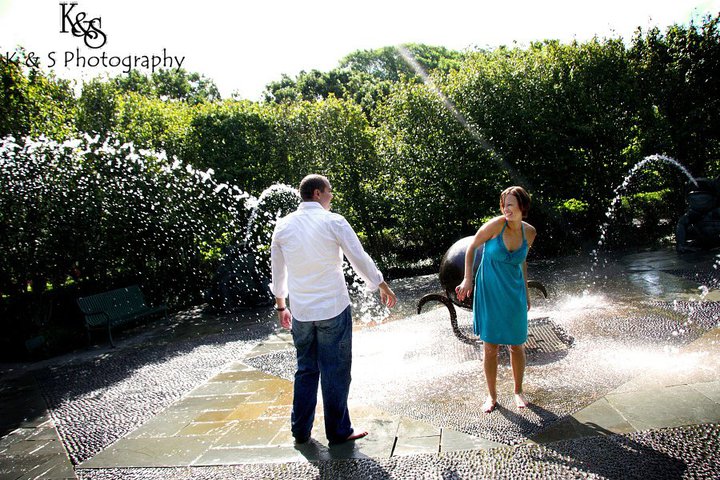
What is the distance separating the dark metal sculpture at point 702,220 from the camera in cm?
1010

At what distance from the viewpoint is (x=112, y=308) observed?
970cm

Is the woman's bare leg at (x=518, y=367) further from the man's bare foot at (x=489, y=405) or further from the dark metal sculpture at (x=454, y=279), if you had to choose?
the dark metal sculpture at (x=454, y=279)

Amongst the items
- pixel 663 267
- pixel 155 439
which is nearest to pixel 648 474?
pixel 155 439

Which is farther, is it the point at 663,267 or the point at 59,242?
the point at 59,242

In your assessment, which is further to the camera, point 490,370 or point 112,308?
point 112,308

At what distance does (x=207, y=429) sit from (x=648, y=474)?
3.39 meters

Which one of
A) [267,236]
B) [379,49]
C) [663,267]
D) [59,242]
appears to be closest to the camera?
[663,267]

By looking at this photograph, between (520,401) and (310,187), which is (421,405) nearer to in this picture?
(520,401)

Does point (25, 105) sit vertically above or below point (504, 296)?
above

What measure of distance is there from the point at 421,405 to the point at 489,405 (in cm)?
60

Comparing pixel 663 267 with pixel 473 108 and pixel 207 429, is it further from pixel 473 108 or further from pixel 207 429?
pixel 207 429

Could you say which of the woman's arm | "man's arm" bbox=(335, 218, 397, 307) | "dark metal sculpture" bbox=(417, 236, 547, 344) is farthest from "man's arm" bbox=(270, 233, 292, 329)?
"dark metal sculpture" bbox=(417, 236, 547, 344)

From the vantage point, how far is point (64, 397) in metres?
6.13

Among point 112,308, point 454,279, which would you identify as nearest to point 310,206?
point 454,279
